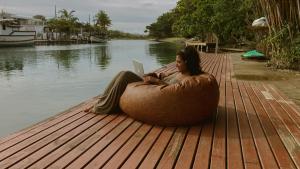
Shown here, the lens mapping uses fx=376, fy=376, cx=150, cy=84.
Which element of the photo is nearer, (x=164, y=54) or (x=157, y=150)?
(x=157, y=150)

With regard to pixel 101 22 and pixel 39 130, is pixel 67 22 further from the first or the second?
pixel 39 130

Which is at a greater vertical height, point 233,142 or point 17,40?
point 17,40

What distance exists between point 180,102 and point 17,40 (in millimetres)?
A: 53993

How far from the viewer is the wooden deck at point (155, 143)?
139 inches

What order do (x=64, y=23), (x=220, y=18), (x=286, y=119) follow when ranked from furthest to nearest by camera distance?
1. (x=64, y=23)
2. (x=220, y=18)
3. (x=286, y=119)

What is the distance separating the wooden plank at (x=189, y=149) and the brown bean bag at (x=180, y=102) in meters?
0.21

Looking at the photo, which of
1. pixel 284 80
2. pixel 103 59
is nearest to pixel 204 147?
pixel 284 80

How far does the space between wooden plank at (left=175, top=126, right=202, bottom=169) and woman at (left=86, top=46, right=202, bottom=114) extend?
0.77 meters

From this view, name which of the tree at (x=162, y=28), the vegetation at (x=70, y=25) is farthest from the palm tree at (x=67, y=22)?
A: the tree at (x=162, y=28)

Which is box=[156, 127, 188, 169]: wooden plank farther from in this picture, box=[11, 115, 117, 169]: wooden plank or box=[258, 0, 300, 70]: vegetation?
box=[258, 0, 300, 70]: vegetation

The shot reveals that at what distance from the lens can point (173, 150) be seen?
3.90 meters

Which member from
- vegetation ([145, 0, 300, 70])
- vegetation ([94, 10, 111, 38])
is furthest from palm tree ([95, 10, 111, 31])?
vegetation ([145, 0, 300, 70])

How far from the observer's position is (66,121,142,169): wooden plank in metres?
3.51

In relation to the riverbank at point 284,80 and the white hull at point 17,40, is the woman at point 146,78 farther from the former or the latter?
the white hull at point 17,40
